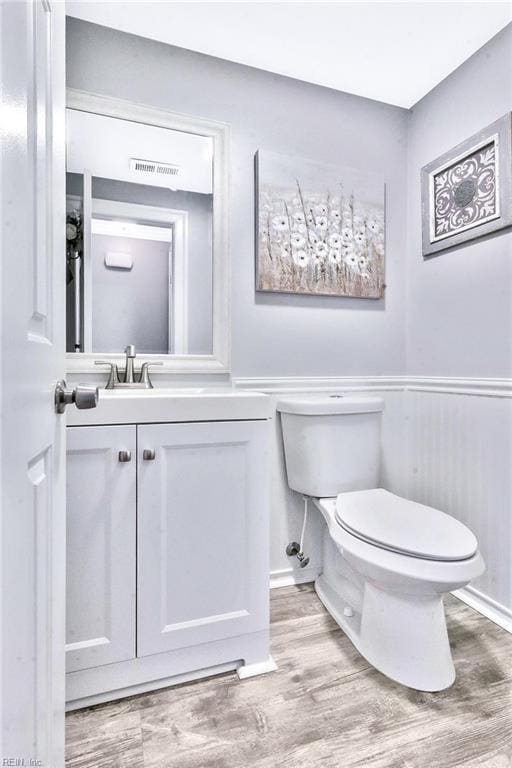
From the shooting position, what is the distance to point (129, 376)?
4.77 feet

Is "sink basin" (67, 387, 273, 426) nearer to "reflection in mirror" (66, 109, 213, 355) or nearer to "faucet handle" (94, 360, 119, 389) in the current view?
"faucet handle" (94, 360, 119, 389)

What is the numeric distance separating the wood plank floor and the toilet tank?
57cm

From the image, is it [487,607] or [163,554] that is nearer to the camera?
[163,554]

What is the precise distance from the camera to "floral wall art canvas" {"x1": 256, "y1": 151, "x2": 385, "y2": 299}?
5.39 ft

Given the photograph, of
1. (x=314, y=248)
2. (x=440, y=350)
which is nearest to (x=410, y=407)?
(x=440, y=350)

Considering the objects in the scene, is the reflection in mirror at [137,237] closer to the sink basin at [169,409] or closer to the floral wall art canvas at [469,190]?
the sink basin at [169,409]

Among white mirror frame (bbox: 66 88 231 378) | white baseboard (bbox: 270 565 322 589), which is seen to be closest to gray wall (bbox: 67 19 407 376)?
white mirror frame (bbox: 66 88 231 378)

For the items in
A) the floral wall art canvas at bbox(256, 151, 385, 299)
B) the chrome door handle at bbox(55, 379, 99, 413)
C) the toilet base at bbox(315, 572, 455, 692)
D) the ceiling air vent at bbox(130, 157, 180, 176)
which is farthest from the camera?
the floral wall art canvas at bbox(256, 151, 385, 299)

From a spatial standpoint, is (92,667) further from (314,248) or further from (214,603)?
(314,248)

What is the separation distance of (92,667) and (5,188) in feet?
3.90

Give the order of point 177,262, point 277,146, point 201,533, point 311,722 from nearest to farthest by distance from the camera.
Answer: point 311,722 < point 201,533 < point 177,262 < point 277,146

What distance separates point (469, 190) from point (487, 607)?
1.65 metres

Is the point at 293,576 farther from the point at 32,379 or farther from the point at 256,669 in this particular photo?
the point at 32,379

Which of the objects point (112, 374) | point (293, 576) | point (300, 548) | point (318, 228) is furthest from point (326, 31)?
point (293, 576)
